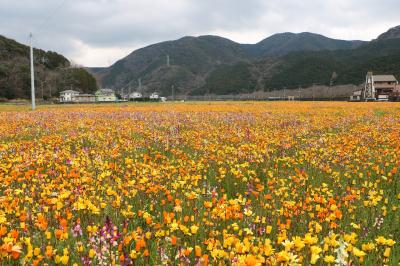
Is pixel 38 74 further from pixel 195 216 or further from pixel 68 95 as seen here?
pixel 195 216

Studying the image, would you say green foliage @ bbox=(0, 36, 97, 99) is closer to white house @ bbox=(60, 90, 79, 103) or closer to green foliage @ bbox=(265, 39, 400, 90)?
white house @ bbox=(60, 90, 79, 103)

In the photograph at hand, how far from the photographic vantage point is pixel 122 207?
15.3ft

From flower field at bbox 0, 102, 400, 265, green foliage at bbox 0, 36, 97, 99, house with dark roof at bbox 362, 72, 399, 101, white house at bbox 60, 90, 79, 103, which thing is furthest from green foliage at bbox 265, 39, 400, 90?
flower field at bbox 0, 102, 400, 265

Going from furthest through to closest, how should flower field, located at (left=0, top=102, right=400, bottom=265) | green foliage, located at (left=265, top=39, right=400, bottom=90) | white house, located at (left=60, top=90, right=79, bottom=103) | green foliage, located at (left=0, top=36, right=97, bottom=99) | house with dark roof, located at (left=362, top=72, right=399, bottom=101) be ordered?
green foliage, located at (left=265, top=39, right=400, bottom=90), white house, located at (left=60, top=90, right=79, bottom=103), green foliage, located at (left=0, top=36, right=97, bottom=99), house with dark roof, located at (left=362, top=72, right=399, bottom=101), flower field, located at (left=0, top=102, right=400, bottom=265)

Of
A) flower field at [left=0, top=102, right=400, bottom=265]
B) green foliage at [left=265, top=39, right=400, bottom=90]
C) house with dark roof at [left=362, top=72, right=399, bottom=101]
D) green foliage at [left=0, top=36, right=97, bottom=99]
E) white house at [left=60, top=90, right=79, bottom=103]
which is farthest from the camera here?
green foliage at [left=265, top=39, right=400, bottom=90]

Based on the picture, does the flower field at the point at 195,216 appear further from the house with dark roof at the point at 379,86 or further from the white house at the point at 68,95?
the white house at the point at 68,95

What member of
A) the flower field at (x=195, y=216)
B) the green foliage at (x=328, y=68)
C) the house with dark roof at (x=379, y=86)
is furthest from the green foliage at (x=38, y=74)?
the flower field at (x=195, y=216)

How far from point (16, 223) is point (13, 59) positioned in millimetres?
139567

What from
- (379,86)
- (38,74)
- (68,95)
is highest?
(38,74)

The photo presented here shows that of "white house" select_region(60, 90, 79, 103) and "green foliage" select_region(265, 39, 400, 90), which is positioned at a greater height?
"green foliage" select_region(265, 39, 400, 90)

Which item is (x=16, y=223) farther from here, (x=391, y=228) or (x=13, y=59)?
(x=13, y=59)

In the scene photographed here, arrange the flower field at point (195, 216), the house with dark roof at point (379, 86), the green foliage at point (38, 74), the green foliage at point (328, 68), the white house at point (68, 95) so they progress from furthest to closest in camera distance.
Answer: the green foliage at point (328, 68) → the white house at point (68, 95) → the green foliage at point (38, 74) → the house with dark roof at point (379, 86) → the flower field at point (195, 216)

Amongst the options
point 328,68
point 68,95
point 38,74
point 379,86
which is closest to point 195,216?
point 379,86

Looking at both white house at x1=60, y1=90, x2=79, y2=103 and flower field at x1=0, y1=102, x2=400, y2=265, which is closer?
flower field at x1=0, y1=102, x2=400, y2=265
